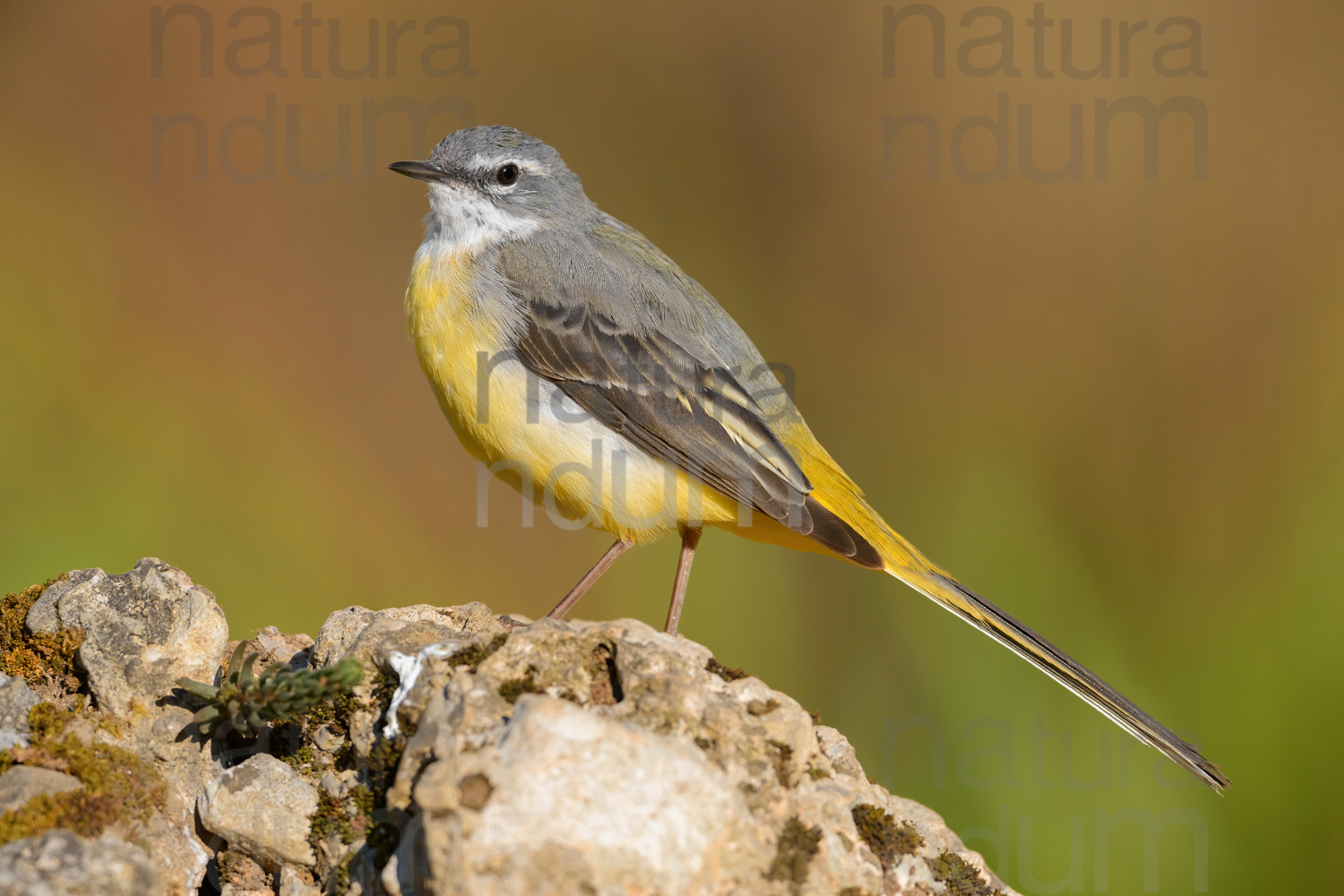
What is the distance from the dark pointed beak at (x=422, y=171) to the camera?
493 centimetres

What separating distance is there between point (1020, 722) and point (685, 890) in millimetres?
3577

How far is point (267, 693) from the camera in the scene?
9.50 feet

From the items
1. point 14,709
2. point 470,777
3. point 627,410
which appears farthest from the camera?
point 627,410

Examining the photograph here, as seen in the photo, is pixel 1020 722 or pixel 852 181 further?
pixel 852 181

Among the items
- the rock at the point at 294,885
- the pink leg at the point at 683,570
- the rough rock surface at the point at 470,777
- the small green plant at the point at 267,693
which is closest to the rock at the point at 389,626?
the rough rock surface at the point at 470,777

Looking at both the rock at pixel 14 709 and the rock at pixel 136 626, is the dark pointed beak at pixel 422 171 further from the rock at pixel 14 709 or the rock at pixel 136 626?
the rock at pixel 14 709

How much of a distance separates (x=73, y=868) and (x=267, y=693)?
65 centimetres

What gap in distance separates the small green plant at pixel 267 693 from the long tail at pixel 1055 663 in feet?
8.39

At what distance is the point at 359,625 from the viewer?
141 inches


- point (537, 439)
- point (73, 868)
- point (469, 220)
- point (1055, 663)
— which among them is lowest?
point (1055, 663)

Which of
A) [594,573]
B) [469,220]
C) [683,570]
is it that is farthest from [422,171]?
[683,570]

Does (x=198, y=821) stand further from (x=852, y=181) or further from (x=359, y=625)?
(x=852, y=181)

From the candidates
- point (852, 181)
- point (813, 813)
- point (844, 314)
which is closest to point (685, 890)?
point (813, 813)

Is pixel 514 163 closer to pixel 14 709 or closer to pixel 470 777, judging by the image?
pixel 14 709
